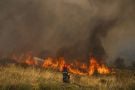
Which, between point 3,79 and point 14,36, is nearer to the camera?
point 3,79

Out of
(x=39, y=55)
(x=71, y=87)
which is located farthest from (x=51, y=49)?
(x=71, y=87)

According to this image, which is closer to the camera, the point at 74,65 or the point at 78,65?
the point at 74,65

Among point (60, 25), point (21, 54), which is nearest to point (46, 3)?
point (60, 25)

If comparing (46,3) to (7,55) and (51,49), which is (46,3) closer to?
(51,49)

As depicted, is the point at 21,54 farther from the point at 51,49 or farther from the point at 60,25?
the point at 60,25

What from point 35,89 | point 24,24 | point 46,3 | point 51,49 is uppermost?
point 46,3

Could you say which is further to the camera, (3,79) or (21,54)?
(21,54)

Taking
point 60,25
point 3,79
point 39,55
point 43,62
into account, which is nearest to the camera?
point 3,79

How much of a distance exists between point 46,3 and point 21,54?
5.74 meters

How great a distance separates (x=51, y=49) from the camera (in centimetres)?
2336

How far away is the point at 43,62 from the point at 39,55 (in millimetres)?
2809

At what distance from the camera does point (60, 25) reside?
2406 centimetres

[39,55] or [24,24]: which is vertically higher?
[24,24]

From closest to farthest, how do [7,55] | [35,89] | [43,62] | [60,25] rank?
1. [35,89]
2. [43,62]
3. [7,55]
4. [60,25]
